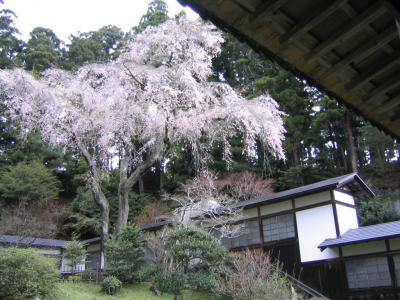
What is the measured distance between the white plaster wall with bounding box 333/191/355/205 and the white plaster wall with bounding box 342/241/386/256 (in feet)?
5.45

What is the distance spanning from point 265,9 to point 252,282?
29.6 ft

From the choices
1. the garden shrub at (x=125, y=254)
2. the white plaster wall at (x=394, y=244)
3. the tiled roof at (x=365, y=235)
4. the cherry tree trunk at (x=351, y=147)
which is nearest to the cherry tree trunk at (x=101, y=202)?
the garden shrub at (x=125, y=254)

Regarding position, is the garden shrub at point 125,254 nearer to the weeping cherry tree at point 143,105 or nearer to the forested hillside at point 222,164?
the weeping cherry tree at point 143,105

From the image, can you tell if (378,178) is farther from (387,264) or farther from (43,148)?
(43,148)

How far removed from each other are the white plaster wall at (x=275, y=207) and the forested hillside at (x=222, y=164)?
11.5ft

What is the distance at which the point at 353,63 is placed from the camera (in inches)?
87.4

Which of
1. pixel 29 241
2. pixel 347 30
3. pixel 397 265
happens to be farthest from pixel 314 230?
pixel 29 241

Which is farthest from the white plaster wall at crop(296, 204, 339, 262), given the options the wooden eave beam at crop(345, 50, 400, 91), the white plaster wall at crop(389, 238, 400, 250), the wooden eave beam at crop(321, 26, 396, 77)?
the wooden eave beam at crop(321, 26, 396, 77)

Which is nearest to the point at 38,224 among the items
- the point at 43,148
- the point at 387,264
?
the point at 43,148

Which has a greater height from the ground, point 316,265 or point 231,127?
point 231,127

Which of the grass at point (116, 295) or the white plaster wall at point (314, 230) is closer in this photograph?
the grass at point (116, 295)

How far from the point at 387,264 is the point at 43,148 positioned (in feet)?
Result: 66.5

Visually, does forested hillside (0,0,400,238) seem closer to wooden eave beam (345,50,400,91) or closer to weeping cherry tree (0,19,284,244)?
weeping cherry tree (0,19,284,244)

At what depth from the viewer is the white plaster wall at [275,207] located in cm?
1337
